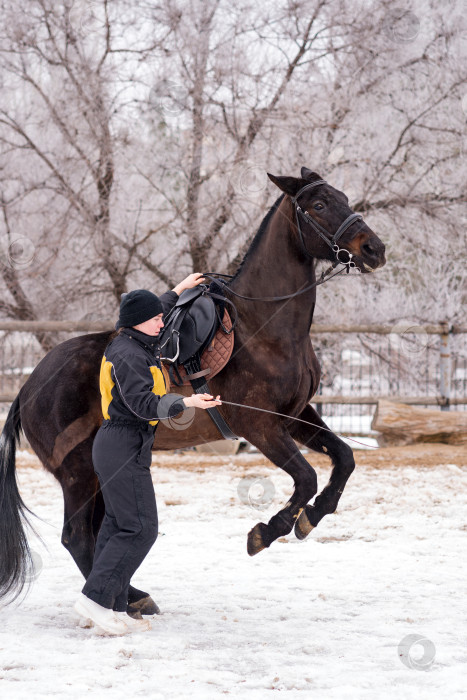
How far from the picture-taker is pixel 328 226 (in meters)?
→ 4.01

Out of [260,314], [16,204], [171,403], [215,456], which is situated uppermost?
[16,204]

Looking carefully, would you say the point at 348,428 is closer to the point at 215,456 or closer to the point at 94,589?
the point at 215,456

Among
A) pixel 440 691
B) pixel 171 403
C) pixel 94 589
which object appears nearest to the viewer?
pixel 440 691

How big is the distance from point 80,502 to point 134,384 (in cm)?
99

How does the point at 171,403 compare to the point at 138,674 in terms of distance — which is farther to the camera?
the point at 171,403

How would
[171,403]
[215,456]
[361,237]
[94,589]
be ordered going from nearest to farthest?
[171,403] → [94,589] → [361,237] → [215,456]

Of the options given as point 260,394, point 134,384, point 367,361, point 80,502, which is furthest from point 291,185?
point 367,361

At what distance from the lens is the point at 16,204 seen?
11805 mm

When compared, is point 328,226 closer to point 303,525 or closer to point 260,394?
point 260,394

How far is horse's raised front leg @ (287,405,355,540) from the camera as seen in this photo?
13.0ft

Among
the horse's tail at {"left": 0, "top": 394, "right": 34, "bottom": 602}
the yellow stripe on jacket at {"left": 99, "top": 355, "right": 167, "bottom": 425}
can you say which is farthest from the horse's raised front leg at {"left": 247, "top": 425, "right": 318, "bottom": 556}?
the horse's tail at {"left": 0, "top": 394, "right": 34, "bottom": 602}

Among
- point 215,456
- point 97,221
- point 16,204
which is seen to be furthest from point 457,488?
point 16,204

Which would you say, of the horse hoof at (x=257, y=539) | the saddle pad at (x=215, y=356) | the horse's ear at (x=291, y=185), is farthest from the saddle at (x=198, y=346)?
the horse's ear at (x=291, y=185)

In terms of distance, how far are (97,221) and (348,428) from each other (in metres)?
5.07
